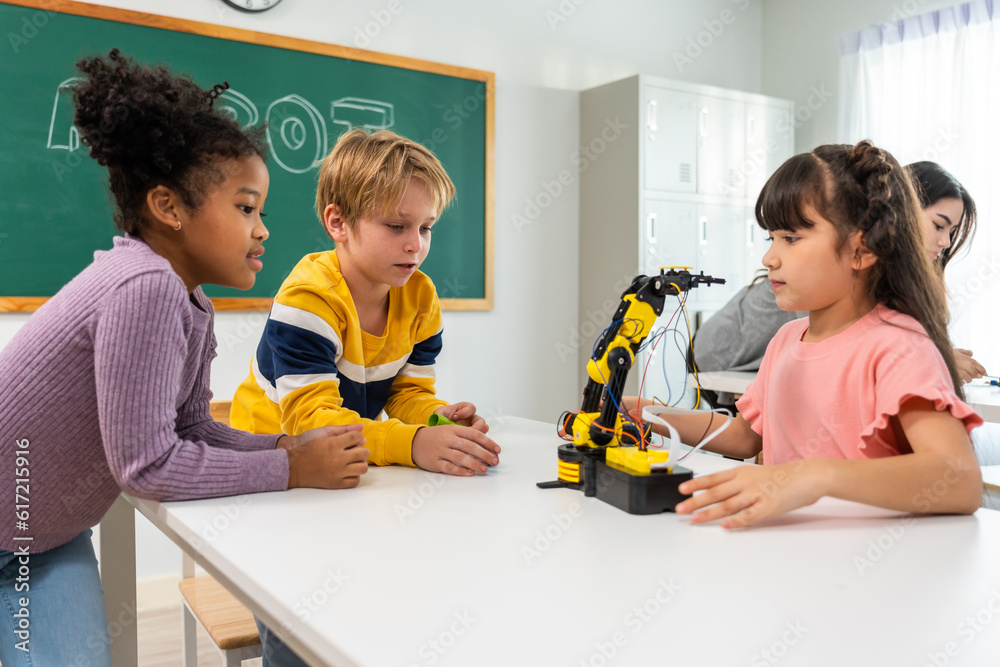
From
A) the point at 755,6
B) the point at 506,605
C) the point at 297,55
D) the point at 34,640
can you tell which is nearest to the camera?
the point at 506,605

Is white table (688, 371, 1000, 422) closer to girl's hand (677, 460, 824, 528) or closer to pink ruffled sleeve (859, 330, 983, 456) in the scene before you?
pink ruffled sleeve (859, 330, 983, 456)

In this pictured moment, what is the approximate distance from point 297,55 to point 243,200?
200 cm

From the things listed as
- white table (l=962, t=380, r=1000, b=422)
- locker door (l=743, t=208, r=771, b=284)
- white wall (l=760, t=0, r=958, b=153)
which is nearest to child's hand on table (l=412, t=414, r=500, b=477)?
white table (l=962, t=380, r=1000, b=422)

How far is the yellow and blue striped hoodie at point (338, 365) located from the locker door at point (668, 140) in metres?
2.08

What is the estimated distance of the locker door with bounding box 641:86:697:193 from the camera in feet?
10.9

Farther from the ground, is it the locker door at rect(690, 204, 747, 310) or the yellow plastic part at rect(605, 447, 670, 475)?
the locker door at rect(690, 204, 747, 310)

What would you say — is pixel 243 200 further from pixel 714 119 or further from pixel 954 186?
pixel 714 119

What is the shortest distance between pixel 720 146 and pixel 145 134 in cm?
297

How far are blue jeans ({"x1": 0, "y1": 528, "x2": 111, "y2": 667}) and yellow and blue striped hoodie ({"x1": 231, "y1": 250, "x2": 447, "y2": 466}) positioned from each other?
0.36 meters

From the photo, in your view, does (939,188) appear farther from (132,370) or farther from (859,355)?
(132,370)

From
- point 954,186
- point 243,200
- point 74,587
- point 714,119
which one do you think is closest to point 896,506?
point 243,200

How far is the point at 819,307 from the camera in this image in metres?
1.14

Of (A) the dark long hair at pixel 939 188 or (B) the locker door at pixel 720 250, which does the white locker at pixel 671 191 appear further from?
(A) the dark long hair at pixel 939 188

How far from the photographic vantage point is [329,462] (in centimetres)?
99
